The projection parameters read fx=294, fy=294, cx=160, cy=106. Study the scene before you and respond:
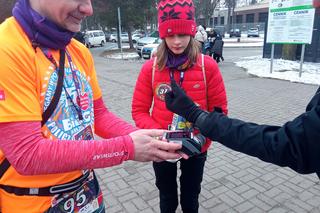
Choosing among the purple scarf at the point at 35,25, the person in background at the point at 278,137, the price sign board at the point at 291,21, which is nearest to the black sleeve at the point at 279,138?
the person in background at the point at 278,137

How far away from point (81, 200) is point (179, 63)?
125 centimetres

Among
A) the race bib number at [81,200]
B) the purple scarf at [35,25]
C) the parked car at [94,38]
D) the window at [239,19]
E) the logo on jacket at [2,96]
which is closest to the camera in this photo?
the logo on jacket at [2,96]

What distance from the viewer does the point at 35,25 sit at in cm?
125

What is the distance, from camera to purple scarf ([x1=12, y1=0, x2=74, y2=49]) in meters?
1.25

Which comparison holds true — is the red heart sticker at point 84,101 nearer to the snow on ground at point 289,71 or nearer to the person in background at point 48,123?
the person in background at point 48,123

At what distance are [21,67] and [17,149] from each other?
320mm

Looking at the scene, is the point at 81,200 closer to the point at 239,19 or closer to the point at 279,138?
the point at 279,138

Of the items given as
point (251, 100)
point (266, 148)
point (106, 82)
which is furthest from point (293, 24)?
point (266, 148)

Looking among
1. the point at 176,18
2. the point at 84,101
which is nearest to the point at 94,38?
the point at 176,18

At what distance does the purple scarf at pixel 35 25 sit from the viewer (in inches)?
49.0

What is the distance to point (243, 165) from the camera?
13.3 feet

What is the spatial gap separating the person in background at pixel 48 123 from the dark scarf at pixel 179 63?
894 millimetres

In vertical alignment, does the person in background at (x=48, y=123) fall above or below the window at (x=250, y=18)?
below

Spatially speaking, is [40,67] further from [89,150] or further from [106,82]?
[106,82]
